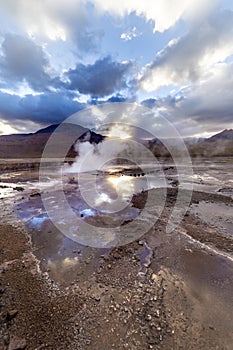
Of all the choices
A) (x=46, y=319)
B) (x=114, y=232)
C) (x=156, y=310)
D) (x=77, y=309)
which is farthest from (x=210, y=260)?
(x=46, y=319)

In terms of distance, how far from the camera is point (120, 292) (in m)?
5.03

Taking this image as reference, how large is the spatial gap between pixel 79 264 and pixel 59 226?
3.31 m

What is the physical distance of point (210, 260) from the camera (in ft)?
21.2

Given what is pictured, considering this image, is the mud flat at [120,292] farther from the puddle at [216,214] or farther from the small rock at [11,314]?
the puddle at [216,214]

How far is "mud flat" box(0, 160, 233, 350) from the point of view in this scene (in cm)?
387

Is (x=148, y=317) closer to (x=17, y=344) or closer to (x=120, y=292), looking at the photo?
(x=120, y=292)

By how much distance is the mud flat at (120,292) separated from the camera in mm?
3869

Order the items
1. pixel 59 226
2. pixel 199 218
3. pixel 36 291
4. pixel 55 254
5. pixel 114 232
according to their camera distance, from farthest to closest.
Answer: pixel 199 218 < pixel 59 226 < pixel 114 232 < pixel 55 254 < pixel 36 291

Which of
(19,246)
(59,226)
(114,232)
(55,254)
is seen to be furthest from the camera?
(59,226)

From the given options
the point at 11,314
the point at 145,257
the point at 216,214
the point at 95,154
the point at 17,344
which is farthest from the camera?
the point at 95,154

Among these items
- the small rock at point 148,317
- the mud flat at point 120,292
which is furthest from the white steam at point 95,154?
the small rock at point 148,317

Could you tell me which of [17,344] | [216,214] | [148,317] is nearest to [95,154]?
[216,214]

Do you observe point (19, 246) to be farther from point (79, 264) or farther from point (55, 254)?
point (79, 264)

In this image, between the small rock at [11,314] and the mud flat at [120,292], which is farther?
the small rock at [11,314]
